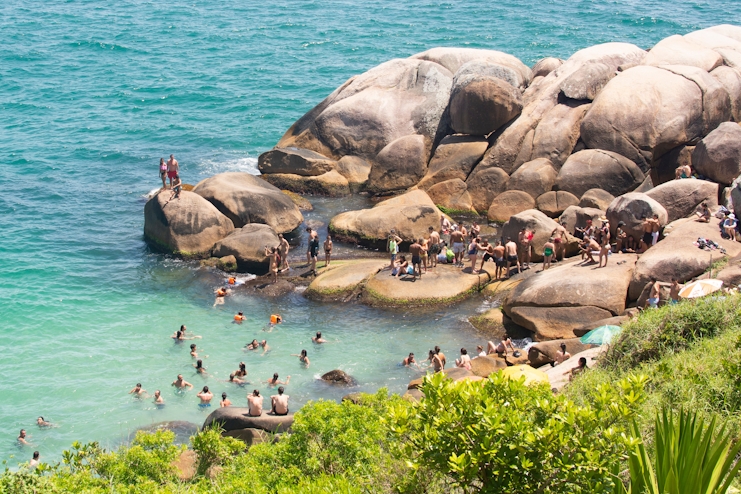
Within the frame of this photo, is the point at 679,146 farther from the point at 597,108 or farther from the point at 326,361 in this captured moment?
the point at 326,361

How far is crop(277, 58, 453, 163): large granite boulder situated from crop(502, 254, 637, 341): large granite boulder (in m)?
13.9

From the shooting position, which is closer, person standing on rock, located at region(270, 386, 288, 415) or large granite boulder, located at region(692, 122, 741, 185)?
person standing on rock, located at region(270, 386, 288, 415)

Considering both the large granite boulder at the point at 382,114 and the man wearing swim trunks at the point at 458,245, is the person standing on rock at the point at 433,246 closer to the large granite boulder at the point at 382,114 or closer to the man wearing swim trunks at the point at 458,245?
the man wearing swim trunks at the point at 458,245

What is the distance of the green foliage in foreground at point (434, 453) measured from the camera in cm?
848

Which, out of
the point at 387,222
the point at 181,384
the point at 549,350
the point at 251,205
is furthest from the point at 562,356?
the point at 251,205

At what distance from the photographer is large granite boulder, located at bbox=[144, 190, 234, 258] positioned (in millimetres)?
28094

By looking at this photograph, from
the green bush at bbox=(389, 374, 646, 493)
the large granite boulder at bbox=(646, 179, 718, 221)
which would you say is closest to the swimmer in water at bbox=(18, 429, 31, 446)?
the green bush at bbox=(389, 374, 646, 493)

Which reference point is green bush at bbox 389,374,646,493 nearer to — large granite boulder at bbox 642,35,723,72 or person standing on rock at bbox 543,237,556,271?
person standing on rock at bbox 543,237,556,271

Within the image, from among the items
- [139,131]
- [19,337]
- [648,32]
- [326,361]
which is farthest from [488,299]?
[648,32]

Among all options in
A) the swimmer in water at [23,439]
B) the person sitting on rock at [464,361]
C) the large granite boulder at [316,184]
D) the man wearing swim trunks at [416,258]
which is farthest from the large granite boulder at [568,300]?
the swimmer in water at [23,439]

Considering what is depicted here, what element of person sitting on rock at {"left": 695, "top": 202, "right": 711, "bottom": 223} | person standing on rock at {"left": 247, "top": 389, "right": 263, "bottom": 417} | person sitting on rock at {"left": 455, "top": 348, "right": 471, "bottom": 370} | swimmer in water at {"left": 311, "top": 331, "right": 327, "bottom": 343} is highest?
person sitting on rock at {"left": 695, "top": 202, "right": 711, "bottom": 223}

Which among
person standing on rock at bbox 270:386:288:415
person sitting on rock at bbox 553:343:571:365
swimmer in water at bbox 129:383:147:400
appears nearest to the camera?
person standing on rock at bbox 270:386:288:415

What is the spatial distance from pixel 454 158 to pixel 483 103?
264 centimetres

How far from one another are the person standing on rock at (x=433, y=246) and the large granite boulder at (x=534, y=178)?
6.22 m
